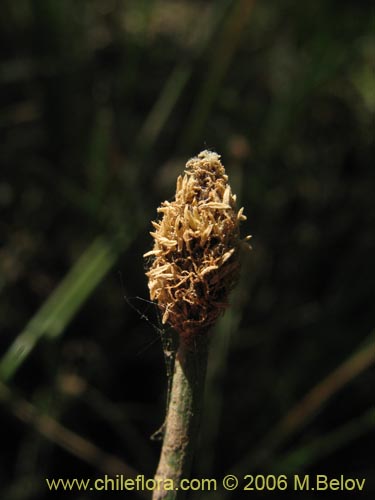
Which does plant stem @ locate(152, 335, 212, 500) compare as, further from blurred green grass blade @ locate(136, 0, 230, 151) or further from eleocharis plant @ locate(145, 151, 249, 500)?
blurred green grass blade @ locate(136, 0, 230, 151)

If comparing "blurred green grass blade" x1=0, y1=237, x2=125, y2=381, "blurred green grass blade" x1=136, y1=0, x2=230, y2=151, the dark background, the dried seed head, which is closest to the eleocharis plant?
the dried seed head

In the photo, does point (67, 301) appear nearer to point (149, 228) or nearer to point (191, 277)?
point (149, 228)

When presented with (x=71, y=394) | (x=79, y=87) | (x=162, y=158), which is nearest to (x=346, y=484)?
(x=71, y=394)

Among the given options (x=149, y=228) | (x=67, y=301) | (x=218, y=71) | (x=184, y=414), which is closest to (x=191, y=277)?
(x=184, y=414)

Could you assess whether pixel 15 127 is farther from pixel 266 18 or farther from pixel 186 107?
pixel 266 18

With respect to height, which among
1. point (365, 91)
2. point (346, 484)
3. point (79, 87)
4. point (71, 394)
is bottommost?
point (346, 484)

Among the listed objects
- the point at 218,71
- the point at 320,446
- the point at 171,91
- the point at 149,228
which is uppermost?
the point at 171,91

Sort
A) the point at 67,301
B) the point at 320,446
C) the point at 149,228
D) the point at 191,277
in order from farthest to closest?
the point at 149,228, the point at 67,301, the point at 320,446, the point at 191,277
